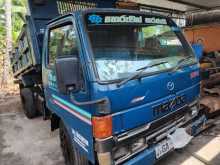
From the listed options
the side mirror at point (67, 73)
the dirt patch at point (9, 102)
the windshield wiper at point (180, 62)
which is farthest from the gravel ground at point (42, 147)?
the side mirror at point (67, 73)

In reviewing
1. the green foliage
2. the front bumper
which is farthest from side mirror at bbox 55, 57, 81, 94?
the green foliage

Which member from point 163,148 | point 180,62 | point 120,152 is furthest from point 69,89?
point 180,62

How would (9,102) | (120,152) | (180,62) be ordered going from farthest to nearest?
1. (9,102)
2. (180,62)
3. (120,152)

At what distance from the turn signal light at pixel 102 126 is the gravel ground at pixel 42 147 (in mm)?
1374

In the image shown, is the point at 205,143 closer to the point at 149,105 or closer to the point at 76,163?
the point at 149,105

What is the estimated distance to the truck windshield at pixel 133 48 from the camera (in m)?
2.59

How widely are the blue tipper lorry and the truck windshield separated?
11 millimetres

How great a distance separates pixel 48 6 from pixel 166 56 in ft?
8.05

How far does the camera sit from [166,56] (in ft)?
10.2

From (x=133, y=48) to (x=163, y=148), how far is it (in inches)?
46.3

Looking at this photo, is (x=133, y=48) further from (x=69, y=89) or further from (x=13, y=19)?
(x=13, y=19)

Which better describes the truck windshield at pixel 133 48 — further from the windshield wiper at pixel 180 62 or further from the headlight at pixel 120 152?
the headlight at pixel 120 152

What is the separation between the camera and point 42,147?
4414 mm

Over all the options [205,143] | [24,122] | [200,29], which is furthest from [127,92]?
[200,29]
